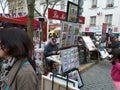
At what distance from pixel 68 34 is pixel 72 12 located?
458 mm

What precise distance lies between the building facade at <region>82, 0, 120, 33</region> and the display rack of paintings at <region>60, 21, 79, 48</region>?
62.3ft

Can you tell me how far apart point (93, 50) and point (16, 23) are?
3735 mm

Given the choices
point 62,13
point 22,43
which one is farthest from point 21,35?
point 62,13

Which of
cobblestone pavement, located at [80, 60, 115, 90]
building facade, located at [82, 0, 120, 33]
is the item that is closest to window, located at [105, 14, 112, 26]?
building facade, located at [82, 0, 120, 33]

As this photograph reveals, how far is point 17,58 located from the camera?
4.47ft

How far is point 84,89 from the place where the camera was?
4645 mm

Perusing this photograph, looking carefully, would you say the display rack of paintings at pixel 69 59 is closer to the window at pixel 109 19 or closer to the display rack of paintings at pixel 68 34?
the display rack of paintings at pixel 68 34

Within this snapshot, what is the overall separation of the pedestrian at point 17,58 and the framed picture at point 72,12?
223 cm

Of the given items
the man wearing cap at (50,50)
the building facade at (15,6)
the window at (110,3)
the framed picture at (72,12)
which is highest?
the window at (110,3)

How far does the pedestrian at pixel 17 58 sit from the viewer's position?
1.29m

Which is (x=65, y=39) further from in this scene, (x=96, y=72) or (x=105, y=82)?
(x=96, y=72)

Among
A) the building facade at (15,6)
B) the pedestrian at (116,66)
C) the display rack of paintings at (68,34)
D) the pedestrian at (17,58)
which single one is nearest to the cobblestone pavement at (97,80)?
the pedestrian at (116,66)

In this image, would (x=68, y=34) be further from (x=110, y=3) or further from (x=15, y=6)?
(x=110, y=3)

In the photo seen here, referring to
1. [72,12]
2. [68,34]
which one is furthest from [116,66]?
[72,12]
